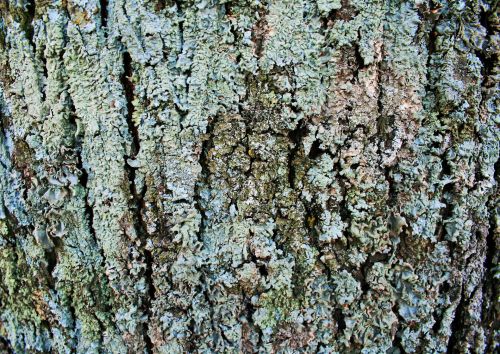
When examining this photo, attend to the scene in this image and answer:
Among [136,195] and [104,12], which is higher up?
[104,12]

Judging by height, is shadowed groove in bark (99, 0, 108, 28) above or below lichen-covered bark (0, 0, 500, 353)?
above

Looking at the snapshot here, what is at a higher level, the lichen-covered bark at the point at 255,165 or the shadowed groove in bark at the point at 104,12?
the shadowed groove in bark at the point at 104,12

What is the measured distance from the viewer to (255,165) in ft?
3.07

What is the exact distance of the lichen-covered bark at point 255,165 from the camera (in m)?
0.90

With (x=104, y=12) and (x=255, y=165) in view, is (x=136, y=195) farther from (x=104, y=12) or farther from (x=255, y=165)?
(x=104, y=12)

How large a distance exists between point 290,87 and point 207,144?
0.22 meters

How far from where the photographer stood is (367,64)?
90 centimetres

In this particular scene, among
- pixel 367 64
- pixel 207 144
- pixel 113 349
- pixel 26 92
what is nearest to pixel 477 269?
pixel 367 64

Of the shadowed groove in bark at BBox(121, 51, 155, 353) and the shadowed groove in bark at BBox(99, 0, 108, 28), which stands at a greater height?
the shadowed groove in bark at BBox(99, 0, 108, 28)

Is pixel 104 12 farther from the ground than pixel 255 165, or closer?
farther from the ground

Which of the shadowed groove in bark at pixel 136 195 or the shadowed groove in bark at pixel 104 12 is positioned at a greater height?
the shadowed groove in bark at pixel 104 12

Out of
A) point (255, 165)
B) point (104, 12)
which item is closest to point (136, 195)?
point (255, 165)

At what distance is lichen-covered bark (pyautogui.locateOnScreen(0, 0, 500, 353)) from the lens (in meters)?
0.90

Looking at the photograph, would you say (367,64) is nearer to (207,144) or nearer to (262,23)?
(262,23)
